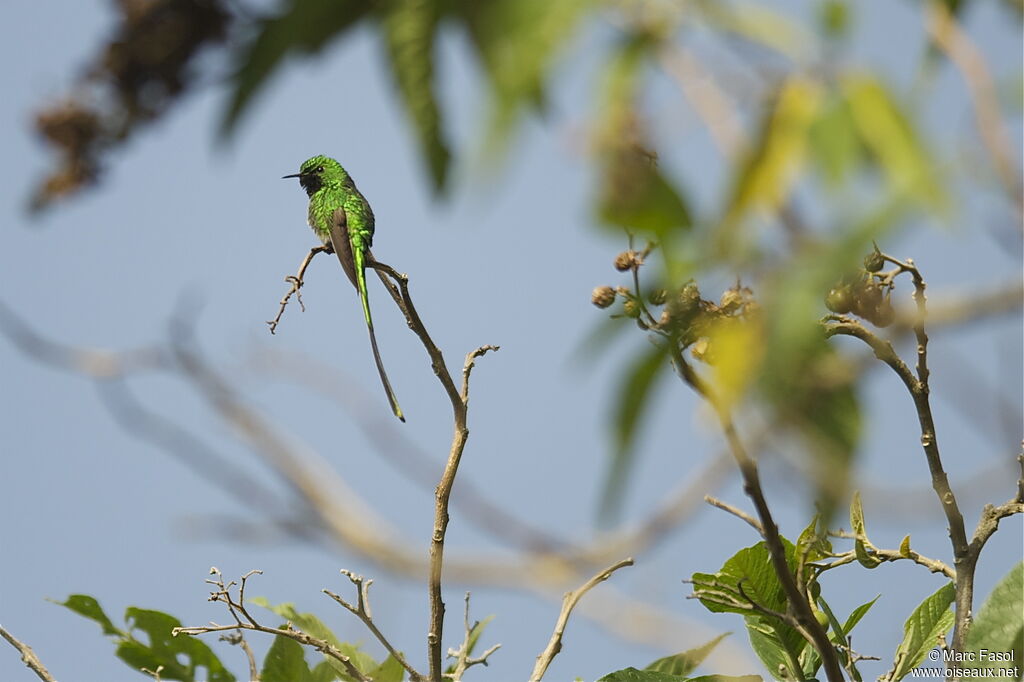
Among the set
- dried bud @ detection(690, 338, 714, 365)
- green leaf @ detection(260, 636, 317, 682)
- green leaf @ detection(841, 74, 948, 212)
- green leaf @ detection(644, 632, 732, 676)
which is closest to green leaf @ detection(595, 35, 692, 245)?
green leaf @ detection(841, 74, 948, 212)

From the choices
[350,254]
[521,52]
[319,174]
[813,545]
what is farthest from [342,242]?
[521,52]

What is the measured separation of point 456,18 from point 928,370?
114 centimetres

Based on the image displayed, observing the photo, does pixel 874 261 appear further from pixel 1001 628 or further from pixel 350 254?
pixel 350 254

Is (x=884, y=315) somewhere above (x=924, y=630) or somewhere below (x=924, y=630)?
above

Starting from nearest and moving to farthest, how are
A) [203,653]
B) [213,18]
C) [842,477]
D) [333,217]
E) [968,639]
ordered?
[842,477] → [213,18] → [968,639] → [203,653] → [333,217]

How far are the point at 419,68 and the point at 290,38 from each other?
14 cm

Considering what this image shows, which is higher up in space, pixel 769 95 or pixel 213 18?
pixel 213 18

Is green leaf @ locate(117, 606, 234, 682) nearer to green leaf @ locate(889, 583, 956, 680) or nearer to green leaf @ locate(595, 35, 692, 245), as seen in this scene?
green leaf @ locate(889, 583, 956, 680)

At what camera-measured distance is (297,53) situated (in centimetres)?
98

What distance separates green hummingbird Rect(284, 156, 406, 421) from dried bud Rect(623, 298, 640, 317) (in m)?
1.92

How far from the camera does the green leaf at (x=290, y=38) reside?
3.20ft

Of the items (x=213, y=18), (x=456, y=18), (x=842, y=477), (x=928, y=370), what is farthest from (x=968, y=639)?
(x=213, y=18)

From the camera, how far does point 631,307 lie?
144cm

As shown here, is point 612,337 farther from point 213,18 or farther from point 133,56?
point 133,56
